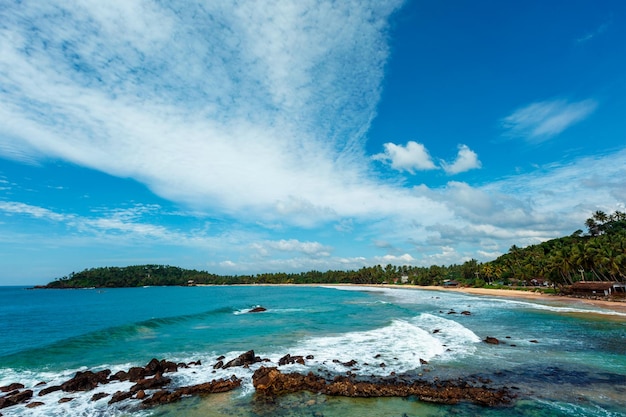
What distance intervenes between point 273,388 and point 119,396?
676 centimetres

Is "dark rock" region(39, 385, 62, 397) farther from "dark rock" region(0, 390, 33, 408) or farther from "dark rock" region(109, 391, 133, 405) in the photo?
"dark rock" region(109, 391, 133, 405)

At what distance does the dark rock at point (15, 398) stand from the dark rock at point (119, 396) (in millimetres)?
4255

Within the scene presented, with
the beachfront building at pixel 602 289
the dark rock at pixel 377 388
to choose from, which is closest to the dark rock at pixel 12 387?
the dark rock at pixel 377 388

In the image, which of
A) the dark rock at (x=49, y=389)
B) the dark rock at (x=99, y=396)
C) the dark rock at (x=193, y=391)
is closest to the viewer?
the dark rock at (x=193, y=391)

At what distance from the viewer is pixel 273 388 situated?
15461 mm

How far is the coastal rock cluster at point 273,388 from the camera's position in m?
14.3

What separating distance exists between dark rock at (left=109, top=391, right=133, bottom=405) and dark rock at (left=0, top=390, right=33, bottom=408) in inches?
168

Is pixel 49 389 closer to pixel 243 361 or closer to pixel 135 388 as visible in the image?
pixel 135 388

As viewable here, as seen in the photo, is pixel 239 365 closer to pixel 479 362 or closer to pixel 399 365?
pixel 399 365

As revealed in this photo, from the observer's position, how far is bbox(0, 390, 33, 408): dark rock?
14.7 metres

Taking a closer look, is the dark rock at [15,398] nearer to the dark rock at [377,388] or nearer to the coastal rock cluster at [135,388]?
the coastal rock cluster at [135,388]

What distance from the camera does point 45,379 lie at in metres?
18.6

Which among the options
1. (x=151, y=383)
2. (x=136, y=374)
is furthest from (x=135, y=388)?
(x=136, y=374)

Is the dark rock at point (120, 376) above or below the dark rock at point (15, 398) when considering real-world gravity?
above
